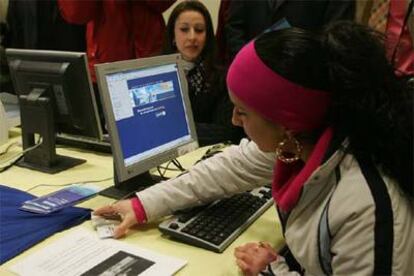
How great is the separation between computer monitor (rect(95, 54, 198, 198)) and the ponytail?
2.12 ft

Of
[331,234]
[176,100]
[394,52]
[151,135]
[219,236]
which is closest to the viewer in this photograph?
[331,234]

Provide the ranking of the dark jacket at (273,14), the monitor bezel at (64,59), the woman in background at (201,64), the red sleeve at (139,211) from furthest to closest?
the dark jacket at (273,14) < the woman in background at (201,64) < the monitor bezel at (64,59) < the red sleeve at (139,211)

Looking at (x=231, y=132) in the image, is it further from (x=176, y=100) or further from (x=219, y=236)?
(x=219, y=236)

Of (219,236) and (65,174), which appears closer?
(219,236)

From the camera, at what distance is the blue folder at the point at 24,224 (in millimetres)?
1171

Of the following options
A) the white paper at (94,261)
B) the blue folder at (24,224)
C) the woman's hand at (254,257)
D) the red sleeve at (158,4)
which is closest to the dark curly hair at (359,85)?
the woman's hand at (254,257)

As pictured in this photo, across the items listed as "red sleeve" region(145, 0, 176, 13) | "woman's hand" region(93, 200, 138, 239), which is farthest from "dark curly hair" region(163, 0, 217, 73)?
"woman's hand" region(93, 200, 138, 239)

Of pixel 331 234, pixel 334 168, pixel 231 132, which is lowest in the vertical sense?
pixel 231 132

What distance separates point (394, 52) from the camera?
1040mm

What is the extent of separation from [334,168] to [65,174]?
106 centimetres

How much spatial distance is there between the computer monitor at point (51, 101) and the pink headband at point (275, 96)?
2.54 ft

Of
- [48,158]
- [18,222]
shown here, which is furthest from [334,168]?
[48,158]

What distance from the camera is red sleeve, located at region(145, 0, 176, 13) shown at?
2811 millimetres

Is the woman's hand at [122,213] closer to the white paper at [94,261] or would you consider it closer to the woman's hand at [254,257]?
the white paper at [94,261]
